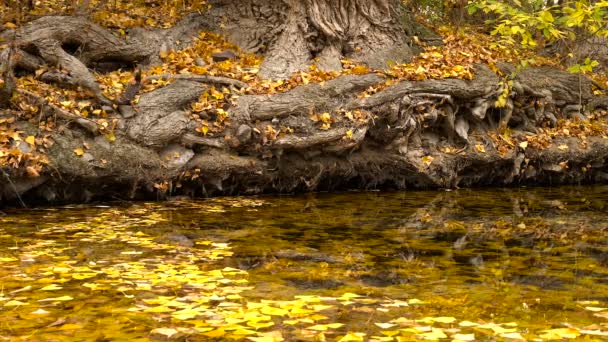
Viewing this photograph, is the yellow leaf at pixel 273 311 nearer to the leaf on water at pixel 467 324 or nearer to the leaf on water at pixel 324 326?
the leaf on water at pixel 324 326

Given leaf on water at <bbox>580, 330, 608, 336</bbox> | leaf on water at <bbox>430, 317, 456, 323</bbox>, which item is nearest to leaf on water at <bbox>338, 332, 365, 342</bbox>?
leaf on water at <bbox>430, 317, 456, 323</bbox>

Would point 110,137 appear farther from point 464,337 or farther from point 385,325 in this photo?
point 464,337

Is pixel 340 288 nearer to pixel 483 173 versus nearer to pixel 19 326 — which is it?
pixel 19 326

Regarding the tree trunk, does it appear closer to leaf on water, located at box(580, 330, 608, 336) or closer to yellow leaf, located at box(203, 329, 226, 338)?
yellow leaf, located at box(203, 329, 226, 338)

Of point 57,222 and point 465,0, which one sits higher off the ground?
point 465,0

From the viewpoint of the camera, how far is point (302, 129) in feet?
35.0

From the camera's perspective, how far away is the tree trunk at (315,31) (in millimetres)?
12328

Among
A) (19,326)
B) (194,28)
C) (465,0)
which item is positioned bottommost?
(19,326)

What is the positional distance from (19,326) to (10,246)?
2557mm

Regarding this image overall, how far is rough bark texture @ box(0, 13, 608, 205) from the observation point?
9609 millimetres

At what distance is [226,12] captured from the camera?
13469mm

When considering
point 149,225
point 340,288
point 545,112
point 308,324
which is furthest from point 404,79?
point 308,324

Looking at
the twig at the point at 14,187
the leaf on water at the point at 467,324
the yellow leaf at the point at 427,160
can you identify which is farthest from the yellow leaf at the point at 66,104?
the leaf on water at the point at 467,324

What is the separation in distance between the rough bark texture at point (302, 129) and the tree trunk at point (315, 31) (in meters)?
0.03
